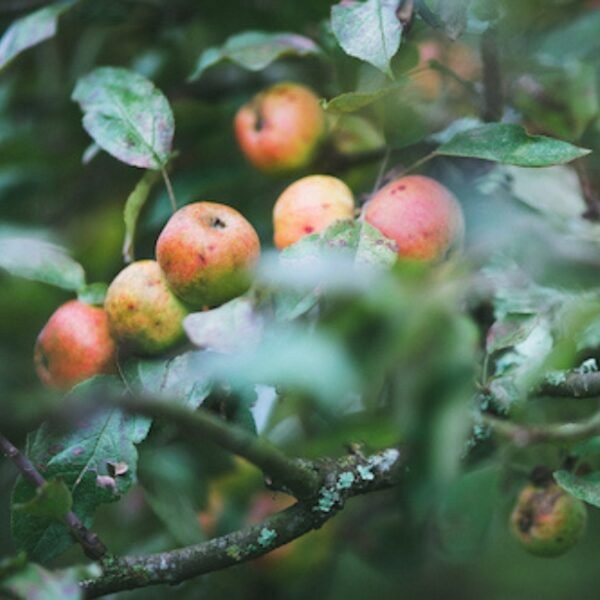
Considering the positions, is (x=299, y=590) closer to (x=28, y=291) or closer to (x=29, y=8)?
(x=28, y=291)

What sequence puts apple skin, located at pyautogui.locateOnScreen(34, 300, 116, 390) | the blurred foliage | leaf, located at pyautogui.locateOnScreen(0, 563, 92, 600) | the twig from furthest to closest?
the twig
apple skin, located at pyautogui.locateOnScreen(34, 300, 116, 390)
leaf, located at pyautogui.locateOnScreen(0, 563, 92, 600)
the blurred foliage

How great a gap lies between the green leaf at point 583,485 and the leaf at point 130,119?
45 cm

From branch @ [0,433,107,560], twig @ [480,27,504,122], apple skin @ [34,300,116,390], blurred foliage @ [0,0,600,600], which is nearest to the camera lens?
blurred foliage @ [0,0,600,600]

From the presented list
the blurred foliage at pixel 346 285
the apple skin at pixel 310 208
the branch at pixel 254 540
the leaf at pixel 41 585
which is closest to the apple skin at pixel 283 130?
the blurred foliage at pixel 346 285

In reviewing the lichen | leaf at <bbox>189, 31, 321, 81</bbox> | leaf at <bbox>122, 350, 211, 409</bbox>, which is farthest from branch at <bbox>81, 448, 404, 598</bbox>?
leaf at <bbox>189, 31, 321, 81</bbox>

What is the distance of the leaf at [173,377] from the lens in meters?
0.79

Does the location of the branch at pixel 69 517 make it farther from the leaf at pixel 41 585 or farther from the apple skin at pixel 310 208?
the apple skin at pixel 310 208

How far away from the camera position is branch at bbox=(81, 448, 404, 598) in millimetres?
768

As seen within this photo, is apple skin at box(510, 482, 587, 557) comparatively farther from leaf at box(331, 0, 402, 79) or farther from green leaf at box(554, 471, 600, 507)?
leaf at box(331, 0, 402, 79)

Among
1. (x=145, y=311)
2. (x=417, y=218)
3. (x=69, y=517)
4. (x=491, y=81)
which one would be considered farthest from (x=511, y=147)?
(x=69, y=517)

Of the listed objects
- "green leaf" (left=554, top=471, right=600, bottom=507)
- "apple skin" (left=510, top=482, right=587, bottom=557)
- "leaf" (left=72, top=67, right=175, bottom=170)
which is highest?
"leaf" (left=72, top=67, right=175, bottom=170)

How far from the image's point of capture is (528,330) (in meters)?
0.81

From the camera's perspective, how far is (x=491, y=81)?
1.04m

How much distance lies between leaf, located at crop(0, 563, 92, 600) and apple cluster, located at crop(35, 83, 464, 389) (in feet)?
0.74
